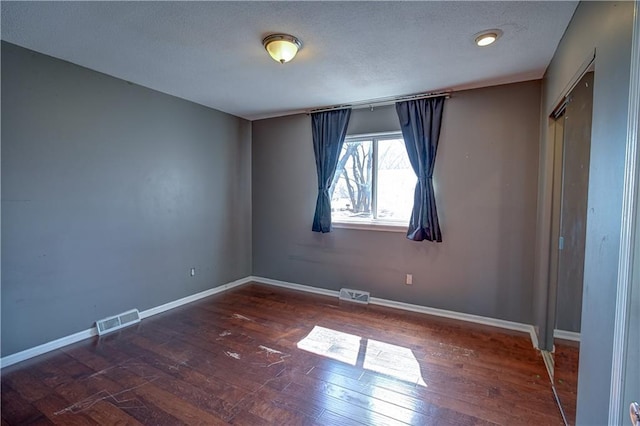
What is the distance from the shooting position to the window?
3.81 m

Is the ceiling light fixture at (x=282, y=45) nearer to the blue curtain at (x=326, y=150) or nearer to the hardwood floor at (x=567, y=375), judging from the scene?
the blue curtain at (x=326, y=150)

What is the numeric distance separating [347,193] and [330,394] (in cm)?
259

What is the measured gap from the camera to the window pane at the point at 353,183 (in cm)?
404

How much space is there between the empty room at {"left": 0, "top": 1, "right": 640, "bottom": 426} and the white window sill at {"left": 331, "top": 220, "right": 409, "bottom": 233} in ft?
0.10

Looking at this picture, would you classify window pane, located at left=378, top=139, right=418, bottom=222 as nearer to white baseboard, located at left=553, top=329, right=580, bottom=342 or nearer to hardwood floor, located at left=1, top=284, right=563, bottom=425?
hardwood floor, located at left=1, top=284, right=563, bottom=425

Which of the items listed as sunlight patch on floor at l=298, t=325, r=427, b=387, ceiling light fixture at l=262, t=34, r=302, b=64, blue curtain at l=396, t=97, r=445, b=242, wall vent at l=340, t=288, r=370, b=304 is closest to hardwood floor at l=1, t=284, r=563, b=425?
sunlight patch on floor at l=298, t=325, r=427, b=387

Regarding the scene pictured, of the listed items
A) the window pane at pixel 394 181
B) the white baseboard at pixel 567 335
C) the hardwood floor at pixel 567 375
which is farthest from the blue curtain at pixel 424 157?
the hardwood floor at pixel 567 375

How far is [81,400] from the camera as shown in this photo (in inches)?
80.8

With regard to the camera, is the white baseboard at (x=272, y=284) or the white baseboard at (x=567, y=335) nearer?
the white baseboard at (x=567, y=335)

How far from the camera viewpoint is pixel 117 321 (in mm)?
3168

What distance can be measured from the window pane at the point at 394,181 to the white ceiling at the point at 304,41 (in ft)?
2.34

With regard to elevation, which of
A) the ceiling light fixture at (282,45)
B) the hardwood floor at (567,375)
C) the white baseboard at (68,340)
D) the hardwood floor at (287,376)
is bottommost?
the hardwood floor at (287,376)

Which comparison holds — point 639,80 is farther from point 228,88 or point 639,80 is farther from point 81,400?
point 228,88

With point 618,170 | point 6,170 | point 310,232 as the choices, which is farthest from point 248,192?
point 618,170
